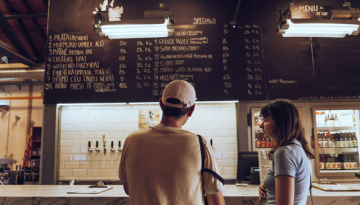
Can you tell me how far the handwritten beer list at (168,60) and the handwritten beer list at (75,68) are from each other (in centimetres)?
51

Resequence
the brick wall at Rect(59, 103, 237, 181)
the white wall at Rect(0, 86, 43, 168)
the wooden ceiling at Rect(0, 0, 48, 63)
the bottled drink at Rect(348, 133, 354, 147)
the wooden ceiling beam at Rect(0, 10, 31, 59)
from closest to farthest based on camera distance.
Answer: the bottled drink at Rect(348, 133, 354, 147) < the brick wall at Rect(59, 103, 237, 181) < the wooden ceiling beam at Rect(0, 10, 31, 59) < the wooden ceiling at Rect(0, 0, 48, 63) < the white wall at Rect(0, 86, 43, 168)

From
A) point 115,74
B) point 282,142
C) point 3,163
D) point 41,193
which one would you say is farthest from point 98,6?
point 3,163

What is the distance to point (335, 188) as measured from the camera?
2.59 metres

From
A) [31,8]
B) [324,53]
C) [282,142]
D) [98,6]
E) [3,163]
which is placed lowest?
[3,163]

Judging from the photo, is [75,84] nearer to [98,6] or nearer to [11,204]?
[98,6]

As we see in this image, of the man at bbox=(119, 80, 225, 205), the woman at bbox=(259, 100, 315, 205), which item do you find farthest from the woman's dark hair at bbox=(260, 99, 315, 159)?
the man at bbox=(119, 80, 225, 205)

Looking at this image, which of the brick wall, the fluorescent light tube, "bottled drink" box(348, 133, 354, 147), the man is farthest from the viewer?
the brick wall

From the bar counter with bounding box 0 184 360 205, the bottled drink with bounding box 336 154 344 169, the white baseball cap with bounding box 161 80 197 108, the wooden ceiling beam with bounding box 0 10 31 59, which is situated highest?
the wooden ceiling beam with bounding box 0 10 31 59

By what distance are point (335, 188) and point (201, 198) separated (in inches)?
73.5

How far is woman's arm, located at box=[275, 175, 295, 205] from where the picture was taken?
4.31 feet

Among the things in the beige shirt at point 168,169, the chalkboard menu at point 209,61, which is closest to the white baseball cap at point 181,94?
the beige shirt at point 168,169

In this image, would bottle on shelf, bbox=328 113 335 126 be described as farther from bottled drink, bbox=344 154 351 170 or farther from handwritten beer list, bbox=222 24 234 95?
handwritten beer list, bbox=222 24 234 95

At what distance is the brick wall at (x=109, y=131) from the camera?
4.62 metres

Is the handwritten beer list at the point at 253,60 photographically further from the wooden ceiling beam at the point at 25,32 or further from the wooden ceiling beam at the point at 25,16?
the wooden ceiling beam at the point at 25,32
